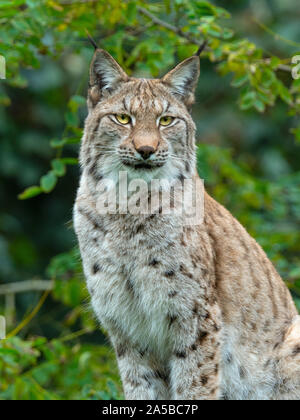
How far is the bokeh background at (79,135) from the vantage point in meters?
7.27

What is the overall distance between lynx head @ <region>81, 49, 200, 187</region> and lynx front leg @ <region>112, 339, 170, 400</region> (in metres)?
1.36

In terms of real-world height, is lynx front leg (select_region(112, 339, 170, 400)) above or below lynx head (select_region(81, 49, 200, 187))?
below

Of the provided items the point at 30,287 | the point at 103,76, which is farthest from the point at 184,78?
the point at 30,287

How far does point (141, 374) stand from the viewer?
6.37 meters

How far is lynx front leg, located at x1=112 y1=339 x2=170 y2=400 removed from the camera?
6.37m

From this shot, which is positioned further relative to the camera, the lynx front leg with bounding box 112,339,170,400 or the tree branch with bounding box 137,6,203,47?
the tree branch with bounding box 137,6,203,47

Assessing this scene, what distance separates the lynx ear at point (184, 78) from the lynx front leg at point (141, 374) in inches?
78.0

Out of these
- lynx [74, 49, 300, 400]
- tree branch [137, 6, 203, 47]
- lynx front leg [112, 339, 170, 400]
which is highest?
tree branch [137, 6, 203, 47]

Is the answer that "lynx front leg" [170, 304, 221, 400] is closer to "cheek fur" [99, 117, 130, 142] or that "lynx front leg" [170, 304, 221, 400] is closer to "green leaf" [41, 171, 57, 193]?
"cheek fur" [99, 117, 130, 142]

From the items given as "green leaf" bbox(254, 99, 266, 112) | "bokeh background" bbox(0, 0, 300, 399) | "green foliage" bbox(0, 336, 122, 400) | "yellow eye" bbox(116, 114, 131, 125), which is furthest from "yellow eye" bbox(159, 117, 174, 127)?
"green foliage" bbox(0, 336, 122, 400)

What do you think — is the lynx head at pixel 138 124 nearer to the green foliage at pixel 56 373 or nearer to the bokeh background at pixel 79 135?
the bokeh background at pixel 79 135

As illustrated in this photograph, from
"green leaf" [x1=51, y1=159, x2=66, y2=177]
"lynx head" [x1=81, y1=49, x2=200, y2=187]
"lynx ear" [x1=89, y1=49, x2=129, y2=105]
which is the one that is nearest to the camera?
"lynx head" [x1=81, y1=49, x2=200, y2=187]

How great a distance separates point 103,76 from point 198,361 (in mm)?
2267

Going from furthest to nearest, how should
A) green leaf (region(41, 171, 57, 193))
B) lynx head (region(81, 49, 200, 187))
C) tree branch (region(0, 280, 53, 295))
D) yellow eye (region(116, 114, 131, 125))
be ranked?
tree branch (region(0, 280, 53, 295)), green leaf (region(41, 171, 57, 193)), yellow eye (region(116, 114, 131, 125)), lynx head (region(81, 49, 200, 187))
